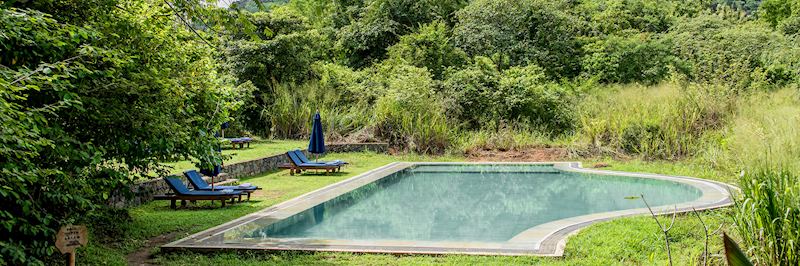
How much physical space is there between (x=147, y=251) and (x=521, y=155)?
40.1ft

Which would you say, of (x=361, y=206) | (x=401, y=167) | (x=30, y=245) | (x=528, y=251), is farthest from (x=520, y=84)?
(x=30, y=245)

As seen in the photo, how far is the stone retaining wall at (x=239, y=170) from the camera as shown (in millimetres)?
9523

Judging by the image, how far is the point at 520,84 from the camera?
20.2 meters

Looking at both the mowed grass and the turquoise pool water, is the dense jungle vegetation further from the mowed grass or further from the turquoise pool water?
the turquoise pool water

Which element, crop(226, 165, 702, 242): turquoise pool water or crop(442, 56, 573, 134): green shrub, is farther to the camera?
crop(442, 56, 573, 134): green shrub

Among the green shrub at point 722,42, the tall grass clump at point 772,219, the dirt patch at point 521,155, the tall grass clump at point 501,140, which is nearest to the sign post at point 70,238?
the tall grass clump at point 772,219

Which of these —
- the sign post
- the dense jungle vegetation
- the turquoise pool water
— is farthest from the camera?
the turquoise pool water

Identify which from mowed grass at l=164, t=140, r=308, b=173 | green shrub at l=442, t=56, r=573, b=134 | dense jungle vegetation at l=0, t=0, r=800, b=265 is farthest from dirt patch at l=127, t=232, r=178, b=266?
green shrub at l=442, t=56, r=573, b=134

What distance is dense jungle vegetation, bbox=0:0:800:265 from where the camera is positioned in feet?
16.7

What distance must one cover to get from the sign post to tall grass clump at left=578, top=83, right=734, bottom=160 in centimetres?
1375

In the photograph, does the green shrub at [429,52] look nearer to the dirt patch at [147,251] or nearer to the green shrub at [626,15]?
the green shrub at [626,15]

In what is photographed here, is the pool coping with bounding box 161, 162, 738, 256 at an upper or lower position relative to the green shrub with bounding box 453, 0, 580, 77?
lower

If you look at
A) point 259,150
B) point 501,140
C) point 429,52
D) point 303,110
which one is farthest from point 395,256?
point 429,52

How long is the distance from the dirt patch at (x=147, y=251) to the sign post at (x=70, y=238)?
1.33m
